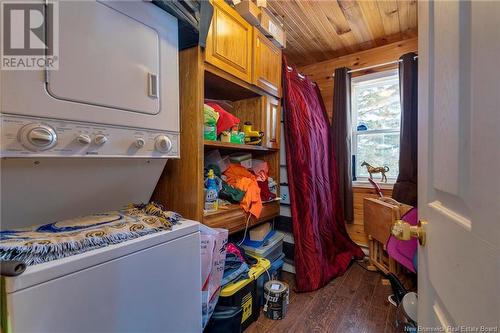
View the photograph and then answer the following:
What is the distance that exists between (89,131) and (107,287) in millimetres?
498

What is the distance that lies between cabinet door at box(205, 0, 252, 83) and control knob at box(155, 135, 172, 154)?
0.57m

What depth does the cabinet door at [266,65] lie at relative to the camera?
1653 mm

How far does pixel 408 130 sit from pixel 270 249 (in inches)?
67.2

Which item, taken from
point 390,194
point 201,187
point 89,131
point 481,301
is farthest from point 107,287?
point 390,194

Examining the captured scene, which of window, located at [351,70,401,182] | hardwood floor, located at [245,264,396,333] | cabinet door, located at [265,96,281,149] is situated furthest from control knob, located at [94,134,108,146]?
window, located at [351,70,401,182]

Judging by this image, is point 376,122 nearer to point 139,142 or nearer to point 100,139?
point 139,142

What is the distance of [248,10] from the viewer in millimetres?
1510

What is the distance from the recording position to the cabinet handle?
0.93 meters

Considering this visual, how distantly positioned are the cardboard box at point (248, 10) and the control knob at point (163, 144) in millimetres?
1098

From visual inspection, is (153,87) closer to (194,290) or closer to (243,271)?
(194,290)

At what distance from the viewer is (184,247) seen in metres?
0.86

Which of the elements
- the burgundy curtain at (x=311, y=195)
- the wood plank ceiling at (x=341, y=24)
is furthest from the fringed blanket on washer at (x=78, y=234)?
the wood plank ceiling at (x=341, y=24)

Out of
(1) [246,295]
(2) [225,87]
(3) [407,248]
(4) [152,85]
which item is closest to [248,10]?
(2) [225,87]

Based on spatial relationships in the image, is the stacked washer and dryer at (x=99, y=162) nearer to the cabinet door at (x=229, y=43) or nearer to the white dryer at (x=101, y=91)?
the white dryer at (x=101, y=91)
